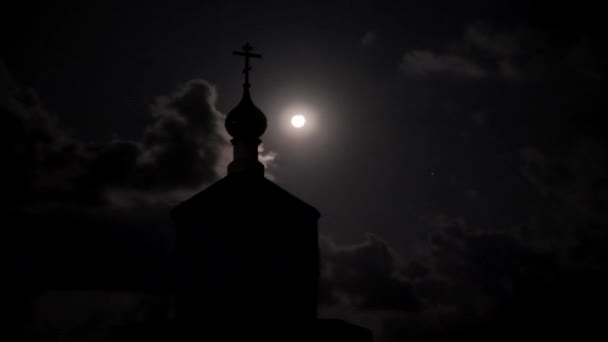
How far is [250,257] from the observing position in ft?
48.1

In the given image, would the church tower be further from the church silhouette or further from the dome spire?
the dome spire

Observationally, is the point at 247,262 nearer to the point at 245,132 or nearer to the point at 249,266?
the point at 249,266

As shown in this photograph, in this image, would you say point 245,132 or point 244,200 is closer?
point 244,200

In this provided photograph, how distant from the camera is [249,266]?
14586 mm

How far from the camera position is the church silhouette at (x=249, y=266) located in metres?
13.9

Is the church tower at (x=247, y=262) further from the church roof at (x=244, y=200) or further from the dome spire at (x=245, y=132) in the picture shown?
the dome spire at (x=245, y=132)

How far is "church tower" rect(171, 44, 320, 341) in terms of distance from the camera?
14.0m

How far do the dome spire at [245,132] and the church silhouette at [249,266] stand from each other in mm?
1093

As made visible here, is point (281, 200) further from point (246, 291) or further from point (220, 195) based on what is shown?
point (246, 291)

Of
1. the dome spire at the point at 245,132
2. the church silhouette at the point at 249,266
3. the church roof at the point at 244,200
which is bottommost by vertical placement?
the church silhouette at the point at 249,266

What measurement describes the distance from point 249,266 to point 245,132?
4897 millimetres

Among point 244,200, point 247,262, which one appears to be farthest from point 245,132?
point 247,262

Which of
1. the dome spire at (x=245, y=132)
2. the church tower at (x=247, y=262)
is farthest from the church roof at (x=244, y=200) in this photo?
the dome spire at (x=245, y=132)

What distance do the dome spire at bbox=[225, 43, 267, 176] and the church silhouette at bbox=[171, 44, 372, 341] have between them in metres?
1.09
